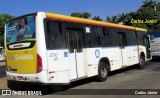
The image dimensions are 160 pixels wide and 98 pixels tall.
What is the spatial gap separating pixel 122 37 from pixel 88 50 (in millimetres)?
4615

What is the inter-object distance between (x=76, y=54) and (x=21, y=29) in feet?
7.64

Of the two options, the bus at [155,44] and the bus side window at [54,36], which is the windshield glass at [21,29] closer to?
the bus side window at [54,36]

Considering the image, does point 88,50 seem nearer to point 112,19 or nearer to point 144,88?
point 144,88

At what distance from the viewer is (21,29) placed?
10.7 meters

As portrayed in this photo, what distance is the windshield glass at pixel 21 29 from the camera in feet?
33.9

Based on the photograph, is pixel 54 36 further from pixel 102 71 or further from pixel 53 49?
pixel 102 71

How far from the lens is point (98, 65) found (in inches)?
523

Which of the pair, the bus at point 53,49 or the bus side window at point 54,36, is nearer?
the bus at point 53,49

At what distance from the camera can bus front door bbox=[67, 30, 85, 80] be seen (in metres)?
11.2

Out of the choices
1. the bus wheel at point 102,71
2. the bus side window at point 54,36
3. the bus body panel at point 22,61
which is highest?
the bus side window at point 54,36

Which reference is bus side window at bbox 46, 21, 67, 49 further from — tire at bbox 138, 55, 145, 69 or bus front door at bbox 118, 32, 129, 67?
tire at bbox 138, 55, 145, 69

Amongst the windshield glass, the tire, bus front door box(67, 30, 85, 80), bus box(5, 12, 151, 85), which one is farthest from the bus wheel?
the tire

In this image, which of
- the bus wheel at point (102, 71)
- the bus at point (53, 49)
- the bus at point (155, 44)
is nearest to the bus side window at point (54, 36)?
the bus at point (53, 49)

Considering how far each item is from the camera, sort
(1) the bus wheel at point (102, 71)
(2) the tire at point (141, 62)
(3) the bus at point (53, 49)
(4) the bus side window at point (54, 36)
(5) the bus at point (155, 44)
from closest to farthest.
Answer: (3) the bus at point (53, 49)
(4) the bus side window at point (54, 36)
(1) the bus wheel at point (102, 71)
(2) the tire at point (141, 62)
(5) the bus at point (155, 44)
